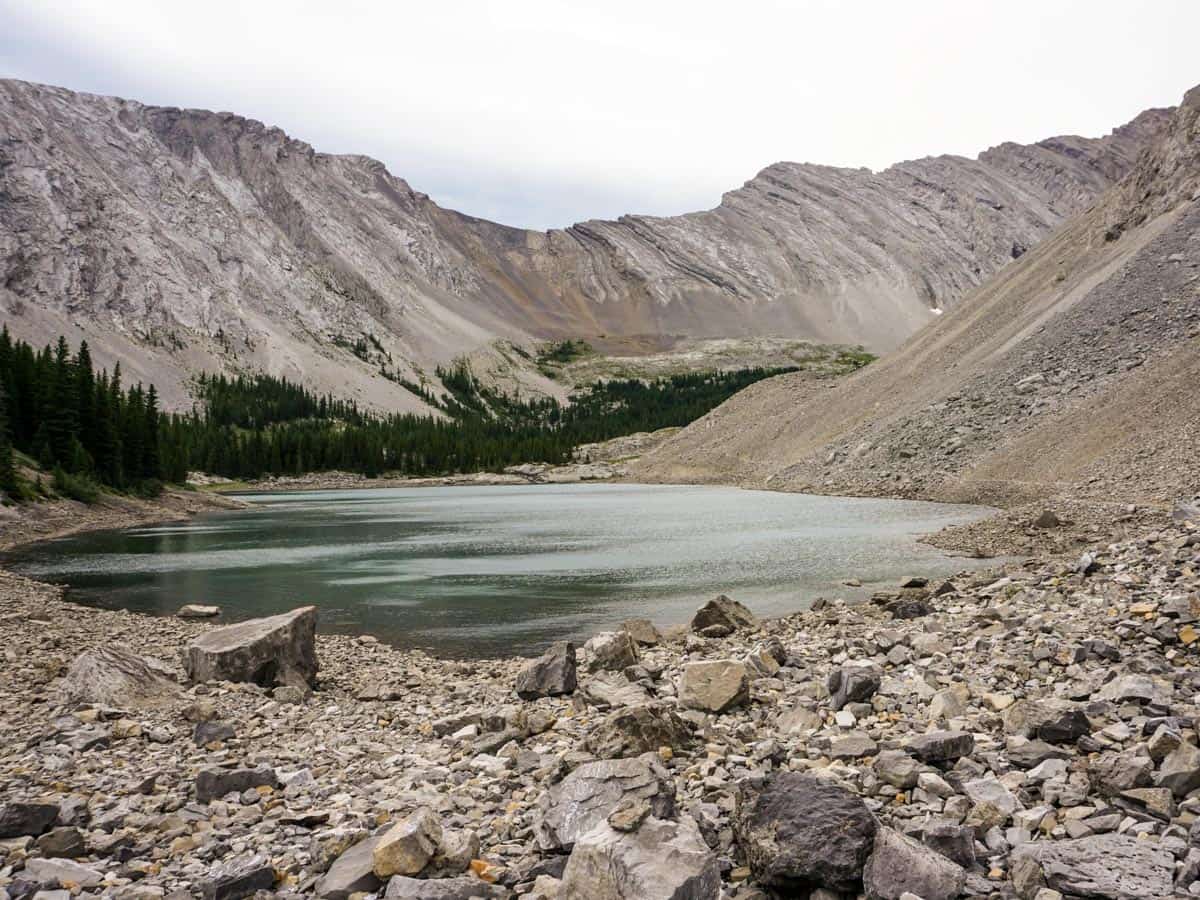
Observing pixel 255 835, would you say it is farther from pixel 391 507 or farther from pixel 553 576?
pixel 391 507

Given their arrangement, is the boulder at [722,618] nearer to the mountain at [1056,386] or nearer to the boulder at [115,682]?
the boulder at [115,682]

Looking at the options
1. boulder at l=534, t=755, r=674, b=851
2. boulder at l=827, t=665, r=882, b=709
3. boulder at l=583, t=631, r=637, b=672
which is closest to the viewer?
boulder at l=534, t=755, r=674, b=851

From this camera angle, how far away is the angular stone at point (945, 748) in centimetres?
898

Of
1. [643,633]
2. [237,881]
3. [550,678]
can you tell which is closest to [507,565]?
[643,633]

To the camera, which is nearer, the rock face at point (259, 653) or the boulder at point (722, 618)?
the rock face at point (259, 653)

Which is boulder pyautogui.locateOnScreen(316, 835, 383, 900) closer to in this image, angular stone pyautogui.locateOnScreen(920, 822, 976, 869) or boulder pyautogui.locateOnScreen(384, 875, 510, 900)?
boulder pyautogui.locateOnScreen(384, 875, 510, 900)

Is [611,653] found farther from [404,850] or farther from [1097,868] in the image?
[1097,868]

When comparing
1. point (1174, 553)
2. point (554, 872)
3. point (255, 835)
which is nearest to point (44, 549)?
point (255, 835)

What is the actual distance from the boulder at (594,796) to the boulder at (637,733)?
1020 millimetres

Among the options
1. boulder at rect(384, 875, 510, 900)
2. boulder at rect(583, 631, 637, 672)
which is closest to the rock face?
boulder at rect(583, 631, 637, 672)

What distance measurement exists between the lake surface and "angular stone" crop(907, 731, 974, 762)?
1546 cm

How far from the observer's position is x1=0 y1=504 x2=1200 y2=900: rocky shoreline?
281 inches

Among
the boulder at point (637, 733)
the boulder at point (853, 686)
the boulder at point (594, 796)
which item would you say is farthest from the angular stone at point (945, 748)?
the boulder at point (637, 733)

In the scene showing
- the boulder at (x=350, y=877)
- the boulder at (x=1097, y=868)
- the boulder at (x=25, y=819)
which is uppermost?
the boulder at (x=1097, y=868)
